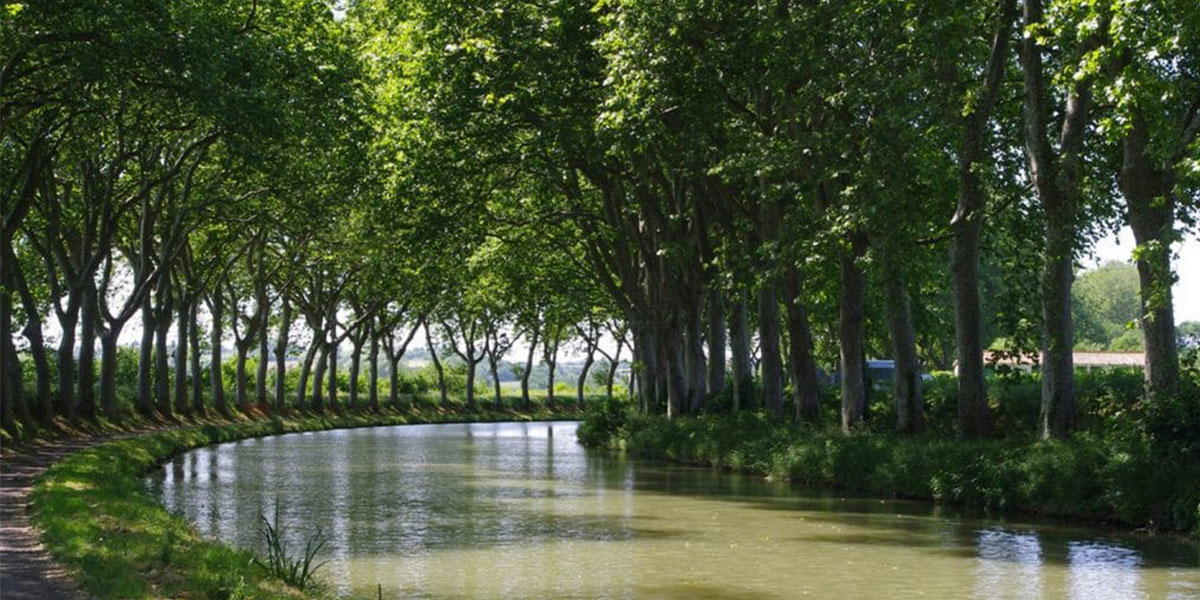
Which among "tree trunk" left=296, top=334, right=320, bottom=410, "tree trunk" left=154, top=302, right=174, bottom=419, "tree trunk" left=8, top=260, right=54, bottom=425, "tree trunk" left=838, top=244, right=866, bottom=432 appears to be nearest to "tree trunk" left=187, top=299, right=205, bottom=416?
"tree trunk" left=154, top=302, right=174, bottom=419

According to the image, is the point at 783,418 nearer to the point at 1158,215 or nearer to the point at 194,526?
the point at 1158,215

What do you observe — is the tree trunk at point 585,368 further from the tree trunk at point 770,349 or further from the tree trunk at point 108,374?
the tree trunk at point 770,349

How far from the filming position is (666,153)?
3178 cm

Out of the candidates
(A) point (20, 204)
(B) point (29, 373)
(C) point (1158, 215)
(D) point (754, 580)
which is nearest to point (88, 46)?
(A) point (20, 204)

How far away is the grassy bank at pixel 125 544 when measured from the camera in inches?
480

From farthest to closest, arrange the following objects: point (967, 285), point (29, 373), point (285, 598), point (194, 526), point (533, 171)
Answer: point (29, 373), point (533, 171), point (967, 285), point (194, 526), point (285, 598)

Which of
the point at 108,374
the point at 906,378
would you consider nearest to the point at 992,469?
the point at 906,378

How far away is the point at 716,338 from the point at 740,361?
3.38 meters

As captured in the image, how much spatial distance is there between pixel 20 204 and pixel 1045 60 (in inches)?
901

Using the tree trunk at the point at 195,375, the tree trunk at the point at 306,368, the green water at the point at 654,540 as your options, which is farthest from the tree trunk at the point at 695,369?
the tree trunk at the point at 306,368

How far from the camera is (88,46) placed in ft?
78.1

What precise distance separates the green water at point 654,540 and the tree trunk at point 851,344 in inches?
88.4

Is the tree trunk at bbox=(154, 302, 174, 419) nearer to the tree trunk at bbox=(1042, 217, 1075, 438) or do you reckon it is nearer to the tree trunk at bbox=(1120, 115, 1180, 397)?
the tree trunk at bbox=(1042, 217, 1075, 438)

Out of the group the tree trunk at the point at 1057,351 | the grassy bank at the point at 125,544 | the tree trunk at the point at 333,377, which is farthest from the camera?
the tree trunk at the point at 333,377
